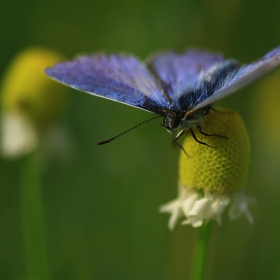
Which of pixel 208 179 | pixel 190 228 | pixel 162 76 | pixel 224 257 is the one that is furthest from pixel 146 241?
Answer: pixel 208 179

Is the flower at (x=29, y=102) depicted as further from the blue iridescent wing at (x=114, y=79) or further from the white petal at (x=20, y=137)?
the blue iridescent wing at (x=114, y=79)

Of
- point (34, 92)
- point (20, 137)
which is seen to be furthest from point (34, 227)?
point (34, 92)

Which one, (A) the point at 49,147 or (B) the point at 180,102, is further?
(A) the point at 49,147

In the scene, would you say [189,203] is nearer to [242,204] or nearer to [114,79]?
[242,204]

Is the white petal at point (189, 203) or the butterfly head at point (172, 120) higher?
the butterfly head at point (172, 120)

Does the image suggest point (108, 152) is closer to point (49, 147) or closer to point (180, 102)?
point (49, 147)

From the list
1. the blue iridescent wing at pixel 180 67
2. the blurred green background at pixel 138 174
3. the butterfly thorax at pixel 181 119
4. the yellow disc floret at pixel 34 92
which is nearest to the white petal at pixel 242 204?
the butterfly thorax at pixel 181 119

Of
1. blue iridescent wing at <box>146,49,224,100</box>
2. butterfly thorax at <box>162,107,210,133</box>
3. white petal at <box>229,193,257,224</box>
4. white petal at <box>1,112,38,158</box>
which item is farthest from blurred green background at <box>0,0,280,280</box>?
butterfly thorax at <box>162,107,210,133</box>

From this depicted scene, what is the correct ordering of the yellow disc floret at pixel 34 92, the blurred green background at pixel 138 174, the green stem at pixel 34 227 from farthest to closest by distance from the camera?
the blurred green background at pixel 138 174 → the yellow disc floret at pixel 34 92 → the green stem at pixel 34 227
